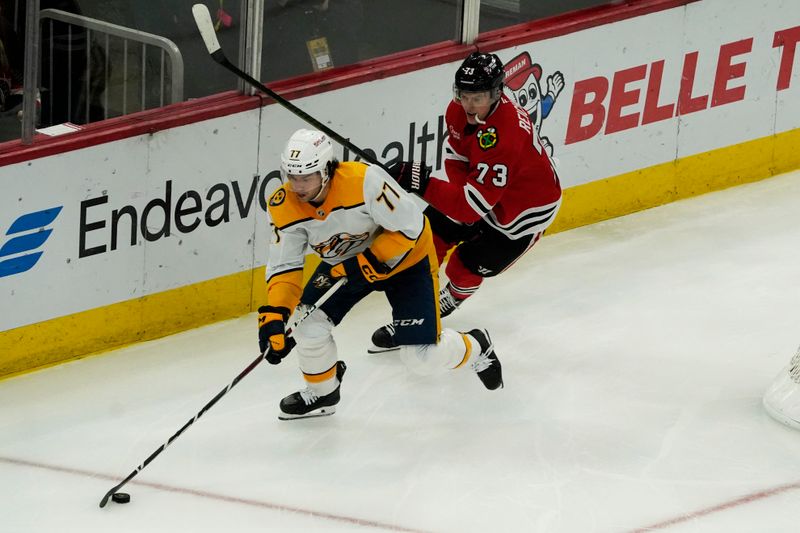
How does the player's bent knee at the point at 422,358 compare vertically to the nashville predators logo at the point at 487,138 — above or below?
below

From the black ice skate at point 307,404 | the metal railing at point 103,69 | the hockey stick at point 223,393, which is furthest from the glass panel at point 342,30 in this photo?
the black ice skate at point 307,404

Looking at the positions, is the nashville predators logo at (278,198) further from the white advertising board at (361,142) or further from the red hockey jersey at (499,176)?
the white advertising board at (361,142)

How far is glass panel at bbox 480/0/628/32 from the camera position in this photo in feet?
19.6

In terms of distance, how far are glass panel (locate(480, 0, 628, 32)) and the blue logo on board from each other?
6.73 feet

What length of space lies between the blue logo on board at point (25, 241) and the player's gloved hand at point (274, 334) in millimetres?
1085

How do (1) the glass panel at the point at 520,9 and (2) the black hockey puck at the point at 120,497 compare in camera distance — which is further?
(1) the glass panel at the point at 520,9

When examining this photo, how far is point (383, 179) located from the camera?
4.35m

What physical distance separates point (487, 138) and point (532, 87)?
1360mm

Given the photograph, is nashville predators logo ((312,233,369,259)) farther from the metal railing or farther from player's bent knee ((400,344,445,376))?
the metal railing

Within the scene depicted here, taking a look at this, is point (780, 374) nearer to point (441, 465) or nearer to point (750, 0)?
point (441, 465)

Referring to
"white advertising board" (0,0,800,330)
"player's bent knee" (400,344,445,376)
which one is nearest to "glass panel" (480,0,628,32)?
"white advertising board" (0,0,800,330)

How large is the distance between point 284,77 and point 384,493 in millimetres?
1966

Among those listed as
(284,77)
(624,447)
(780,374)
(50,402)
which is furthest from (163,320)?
(780,374)

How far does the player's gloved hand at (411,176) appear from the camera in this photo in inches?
182
